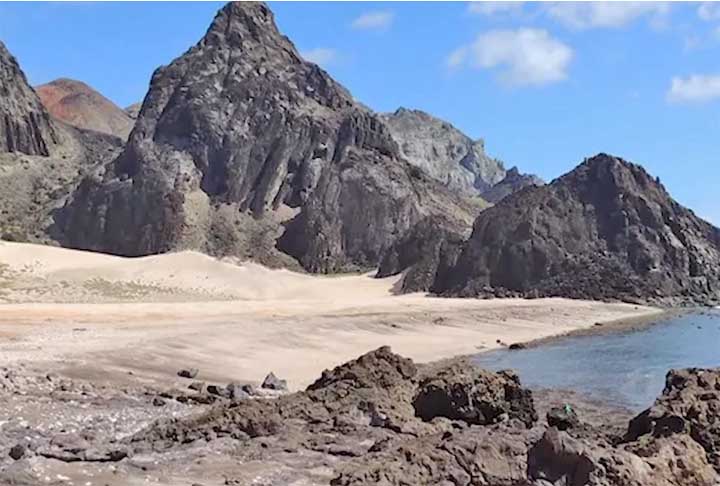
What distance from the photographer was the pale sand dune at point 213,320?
877 inches

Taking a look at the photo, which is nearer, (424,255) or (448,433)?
(448,433)

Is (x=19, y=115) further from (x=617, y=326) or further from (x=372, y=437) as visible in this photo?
(x=372, y=437)

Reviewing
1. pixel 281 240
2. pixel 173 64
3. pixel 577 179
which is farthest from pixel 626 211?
pixel 173 64

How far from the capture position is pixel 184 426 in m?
12.3

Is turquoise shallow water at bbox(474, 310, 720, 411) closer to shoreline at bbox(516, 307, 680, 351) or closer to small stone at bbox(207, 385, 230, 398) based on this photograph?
shoreline at bbox(516, 307, 680, 351)

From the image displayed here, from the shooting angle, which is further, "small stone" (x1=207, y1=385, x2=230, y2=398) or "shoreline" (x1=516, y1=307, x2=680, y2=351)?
"shoreline" (x1=516, y1=307, x2=680, y2=351)

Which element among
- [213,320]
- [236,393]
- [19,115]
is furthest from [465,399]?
[19,115]

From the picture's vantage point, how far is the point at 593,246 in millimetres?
81562

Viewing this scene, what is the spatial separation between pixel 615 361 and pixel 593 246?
166 feet

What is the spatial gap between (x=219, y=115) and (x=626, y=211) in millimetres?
49444

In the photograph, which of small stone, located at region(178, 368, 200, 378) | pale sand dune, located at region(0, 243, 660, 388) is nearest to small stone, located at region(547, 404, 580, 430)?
pale sand dune, located at region(0, 243, 660, 388)

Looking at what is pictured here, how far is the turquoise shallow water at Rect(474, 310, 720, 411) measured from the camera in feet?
80.9

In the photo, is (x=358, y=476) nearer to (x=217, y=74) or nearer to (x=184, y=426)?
(x=184, y=426)

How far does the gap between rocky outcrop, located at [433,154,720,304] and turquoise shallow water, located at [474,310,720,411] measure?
88.9 feet
